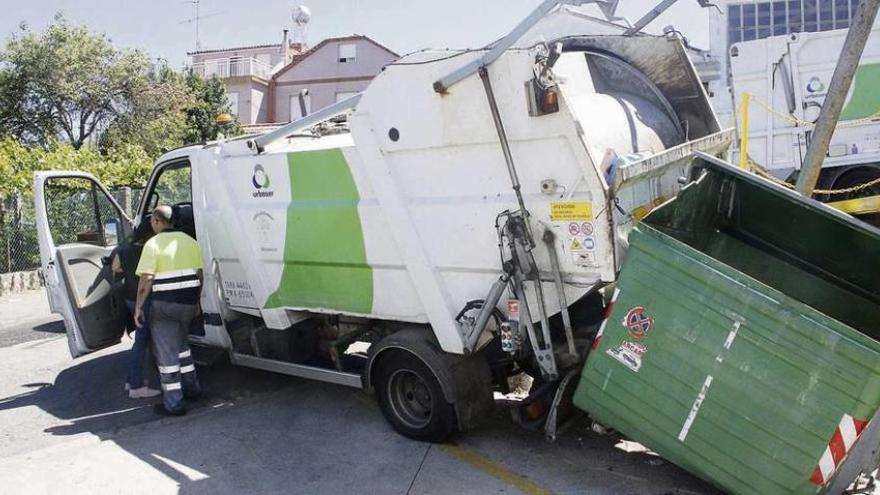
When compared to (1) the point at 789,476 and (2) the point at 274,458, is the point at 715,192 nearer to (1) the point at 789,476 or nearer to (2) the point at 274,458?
(1) the point at 789,476

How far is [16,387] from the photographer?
6.04m

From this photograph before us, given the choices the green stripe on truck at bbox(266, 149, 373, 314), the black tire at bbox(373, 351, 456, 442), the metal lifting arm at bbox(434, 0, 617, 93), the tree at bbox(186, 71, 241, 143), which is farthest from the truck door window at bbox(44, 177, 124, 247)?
the tree at bbox(186, 71, 241, 143)

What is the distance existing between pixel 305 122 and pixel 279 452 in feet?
7.12

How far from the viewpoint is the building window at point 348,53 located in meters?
40.1

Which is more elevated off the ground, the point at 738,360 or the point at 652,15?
the point at 652,15

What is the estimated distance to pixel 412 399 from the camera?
467cm

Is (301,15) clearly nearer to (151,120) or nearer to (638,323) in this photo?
(151,120)

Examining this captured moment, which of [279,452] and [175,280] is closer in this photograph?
[279,452]

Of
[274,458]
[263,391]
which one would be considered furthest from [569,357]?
[263,391]

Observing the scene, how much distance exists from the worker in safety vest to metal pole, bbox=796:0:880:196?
454cm

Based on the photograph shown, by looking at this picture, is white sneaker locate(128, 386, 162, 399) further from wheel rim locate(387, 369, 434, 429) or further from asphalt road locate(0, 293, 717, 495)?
wheel rim locate(387, 369, 434, 429)

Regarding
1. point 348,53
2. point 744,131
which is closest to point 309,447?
point 744,131

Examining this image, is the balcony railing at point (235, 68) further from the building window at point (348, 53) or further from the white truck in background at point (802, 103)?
the white truck in background at point (802, 103)

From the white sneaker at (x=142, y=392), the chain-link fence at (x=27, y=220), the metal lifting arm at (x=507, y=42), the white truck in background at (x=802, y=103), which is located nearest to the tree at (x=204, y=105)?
the chain-link fence at (x=27, y=220)
